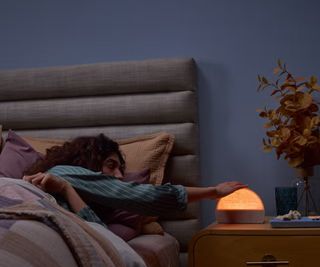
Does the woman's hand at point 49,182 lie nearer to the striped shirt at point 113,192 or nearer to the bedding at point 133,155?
the striped shirt at point 113,192

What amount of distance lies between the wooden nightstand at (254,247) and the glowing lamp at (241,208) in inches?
4.0

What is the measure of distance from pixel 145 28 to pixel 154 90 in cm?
34

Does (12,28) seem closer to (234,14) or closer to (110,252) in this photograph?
(234,14)

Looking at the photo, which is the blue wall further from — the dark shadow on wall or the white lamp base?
the white lamp base

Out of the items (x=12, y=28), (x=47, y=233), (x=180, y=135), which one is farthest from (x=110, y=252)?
(x=12, y=28)

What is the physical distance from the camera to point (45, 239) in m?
0.95

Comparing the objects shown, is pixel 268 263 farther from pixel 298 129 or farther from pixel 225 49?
pixel 225 49

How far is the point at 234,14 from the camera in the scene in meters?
2.32

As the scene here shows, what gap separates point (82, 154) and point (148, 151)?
37 cm

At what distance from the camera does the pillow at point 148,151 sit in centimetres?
205

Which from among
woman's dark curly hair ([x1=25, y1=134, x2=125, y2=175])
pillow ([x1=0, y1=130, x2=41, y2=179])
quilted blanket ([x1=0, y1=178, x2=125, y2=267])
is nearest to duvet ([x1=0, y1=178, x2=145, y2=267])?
quilted blanket ([x1=0, y1=178, x2=125, y2=267])

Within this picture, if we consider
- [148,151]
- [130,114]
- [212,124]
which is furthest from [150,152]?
[212,124]

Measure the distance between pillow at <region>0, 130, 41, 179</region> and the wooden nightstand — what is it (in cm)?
75

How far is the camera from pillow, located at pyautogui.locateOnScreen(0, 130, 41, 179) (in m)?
2.02
